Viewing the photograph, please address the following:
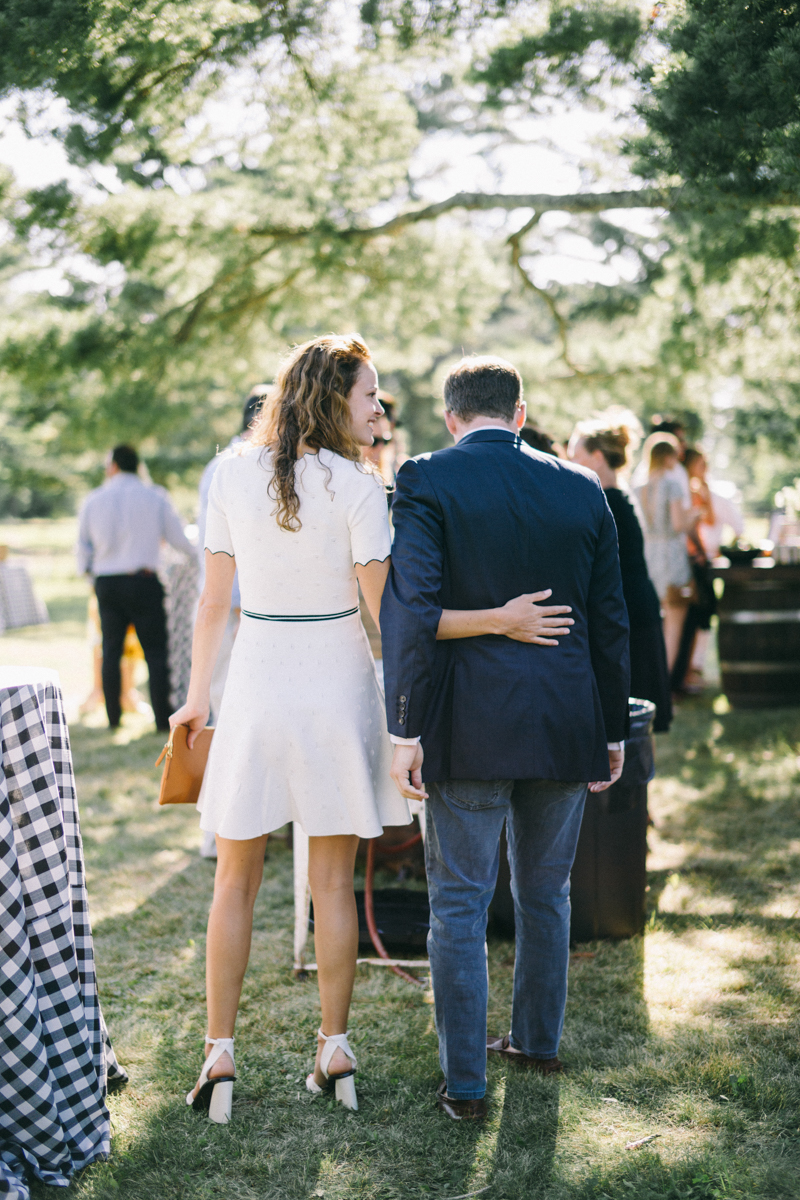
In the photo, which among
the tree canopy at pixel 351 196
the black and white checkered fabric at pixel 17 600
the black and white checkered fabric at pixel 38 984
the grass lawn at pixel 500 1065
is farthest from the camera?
the black and white checkered fabric at pixel 17 600

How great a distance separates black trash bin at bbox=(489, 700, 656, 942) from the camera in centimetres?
362

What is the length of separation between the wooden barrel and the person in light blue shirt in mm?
4064

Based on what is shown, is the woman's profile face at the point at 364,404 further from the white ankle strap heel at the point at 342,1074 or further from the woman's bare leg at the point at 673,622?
the woman's bare leg at the point at 673,622

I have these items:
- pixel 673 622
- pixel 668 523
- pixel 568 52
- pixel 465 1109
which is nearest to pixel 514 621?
pixel 465 1109

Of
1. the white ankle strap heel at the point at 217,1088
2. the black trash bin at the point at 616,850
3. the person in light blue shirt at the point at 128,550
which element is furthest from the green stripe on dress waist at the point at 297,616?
the person in light blue shirt at the point at 128,550

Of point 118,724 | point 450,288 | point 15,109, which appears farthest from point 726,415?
point 15,109

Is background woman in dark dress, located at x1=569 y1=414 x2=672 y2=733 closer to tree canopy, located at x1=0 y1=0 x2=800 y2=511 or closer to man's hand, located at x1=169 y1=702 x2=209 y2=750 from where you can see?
tree canopy, located at x1=0 y1=0 x2=800 y2=511

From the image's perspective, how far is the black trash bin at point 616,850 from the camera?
3.62 m

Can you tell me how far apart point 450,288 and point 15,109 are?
4511mm

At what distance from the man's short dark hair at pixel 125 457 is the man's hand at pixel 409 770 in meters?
5.11

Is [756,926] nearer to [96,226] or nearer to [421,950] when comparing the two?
[421,950]

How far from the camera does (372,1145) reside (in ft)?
8.25

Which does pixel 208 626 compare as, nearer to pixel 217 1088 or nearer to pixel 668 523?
pixel 217 1088

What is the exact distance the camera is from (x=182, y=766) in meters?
2.66
